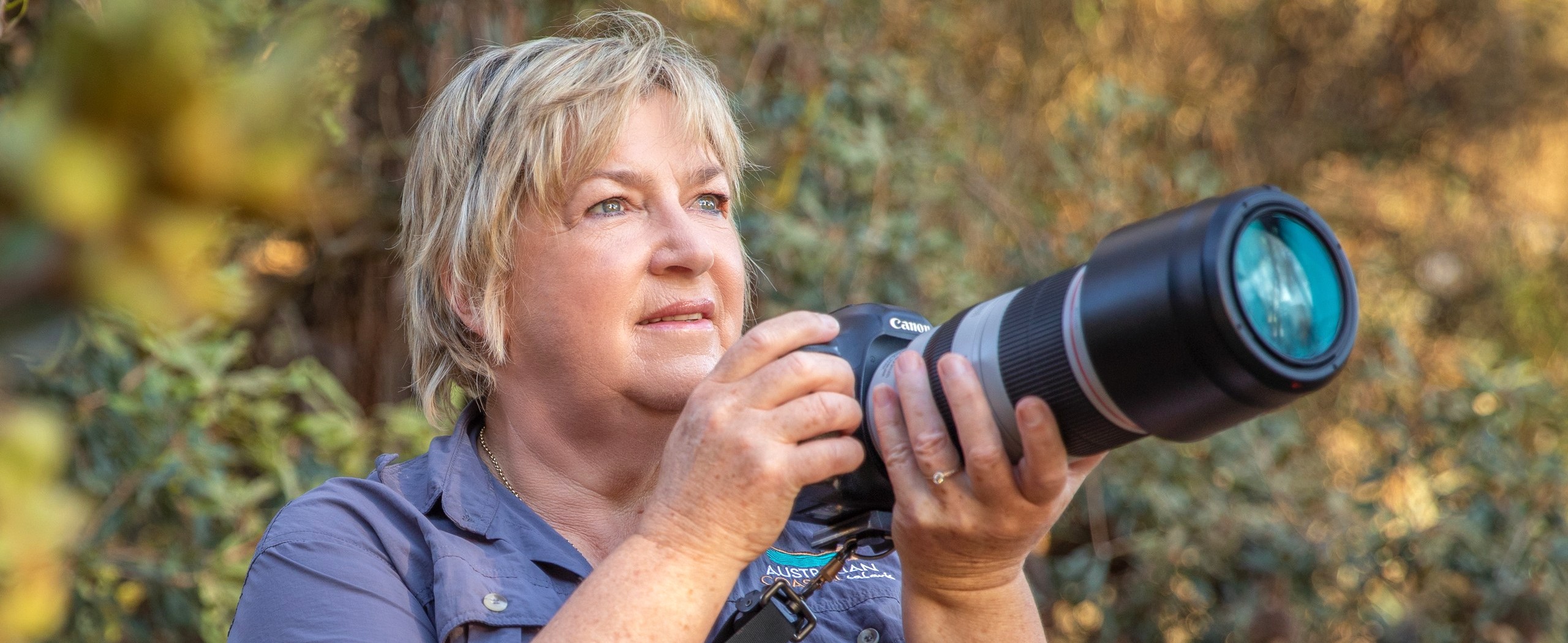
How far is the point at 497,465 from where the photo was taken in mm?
1497

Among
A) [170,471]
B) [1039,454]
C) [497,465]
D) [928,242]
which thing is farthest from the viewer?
[928,242]

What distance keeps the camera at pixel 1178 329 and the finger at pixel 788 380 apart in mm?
95

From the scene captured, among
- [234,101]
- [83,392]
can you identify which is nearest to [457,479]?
[234,101]

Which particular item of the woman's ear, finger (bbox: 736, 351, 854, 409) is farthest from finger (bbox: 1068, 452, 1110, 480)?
the woman's ear

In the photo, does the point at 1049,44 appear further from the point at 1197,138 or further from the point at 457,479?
the point at 457,479

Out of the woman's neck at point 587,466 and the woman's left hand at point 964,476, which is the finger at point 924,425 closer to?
the woman's left hand at point 964,476

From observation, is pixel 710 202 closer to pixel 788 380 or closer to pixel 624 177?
pixel 624 177

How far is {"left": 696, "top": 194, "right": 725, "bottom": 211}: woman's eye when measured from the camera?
154cm

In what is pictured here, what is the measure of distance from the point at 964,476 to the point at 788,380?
0.18 meters

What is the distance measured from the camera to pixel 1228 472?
3.32 m

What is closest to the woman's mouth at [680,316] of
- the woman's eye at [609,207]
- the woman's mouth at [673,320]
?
the woman's mouth at [673,320]

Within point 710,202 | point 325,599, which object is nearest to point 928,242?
point 710,202

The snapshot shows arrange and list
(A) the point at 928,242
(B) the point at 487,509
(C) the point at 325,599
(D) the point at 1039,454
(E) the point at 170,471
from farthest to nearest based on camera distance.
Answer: (A) the point at 928,242 < (E) the point at 170,471 < (B) the point at 487,509 < (C) the point at 325,599 < (D) the point at 1039,454

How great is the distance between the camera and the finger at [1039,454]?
1.07 meters
